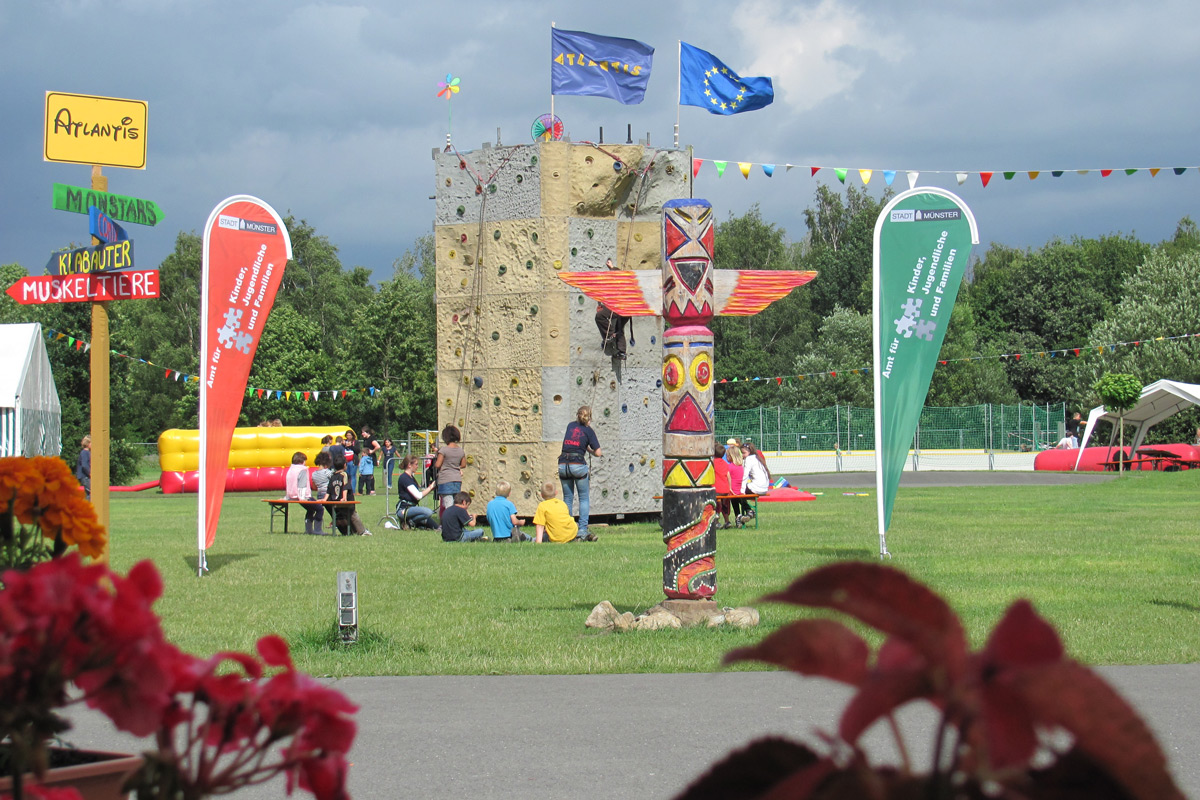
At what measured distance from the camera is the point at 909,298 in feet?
38.1

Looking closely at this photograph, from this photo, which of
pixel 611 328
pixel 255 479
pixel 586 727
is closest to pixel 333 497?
pixel 611 328

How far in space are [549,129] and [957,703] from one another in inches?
736

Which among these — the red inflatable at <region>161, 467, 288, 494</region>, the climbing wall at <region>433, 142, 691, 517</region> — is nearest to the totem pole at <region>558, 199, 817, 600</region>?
the climbing wall at <region>433, 142, 691, 517</region>

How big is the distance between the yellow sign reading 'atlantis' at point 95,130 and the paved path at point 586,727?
5.68m

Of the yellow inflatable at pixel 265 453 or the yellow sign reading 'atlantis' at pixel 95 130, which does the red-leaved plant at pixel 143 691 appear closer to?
the yellow sign reading 'atlantis' at pixel 95 130

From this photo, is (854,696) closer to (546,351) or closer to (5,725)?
(5,725)

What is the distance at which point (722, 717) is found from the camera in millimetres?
5914

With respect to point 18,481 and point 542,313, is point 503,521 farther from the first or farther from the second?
point 18,481

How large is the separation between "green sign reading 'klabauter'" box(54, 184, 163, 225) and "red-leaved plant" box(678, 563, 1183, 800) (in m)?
10.8

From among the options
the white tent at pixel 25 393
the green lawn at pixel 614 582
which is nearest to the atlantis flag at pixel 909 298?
the green lawn at pixel 614 582

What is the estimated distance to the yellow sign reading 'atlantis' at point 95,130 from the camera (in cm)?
1005

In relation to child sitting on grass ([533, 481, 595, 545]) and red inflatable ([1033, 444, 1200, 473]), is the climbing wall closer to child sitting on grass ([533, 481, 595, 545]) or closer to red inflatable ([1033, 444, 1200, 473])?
child sitting on grass ([533, 481, 595, 545])

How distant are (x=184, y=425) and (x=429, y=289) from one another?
14.4m

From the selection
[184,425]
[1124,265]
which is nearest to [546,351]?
[184,425]
